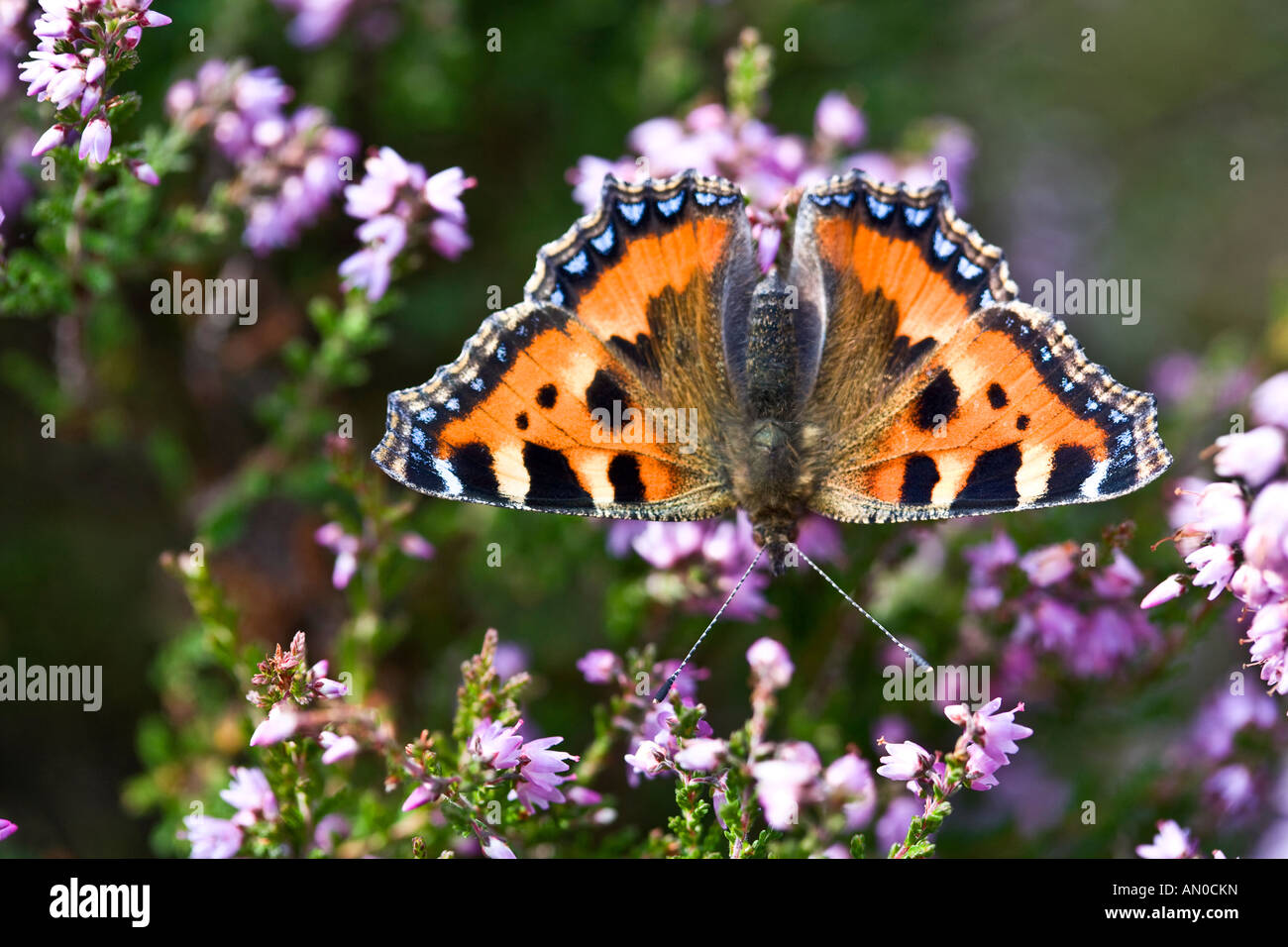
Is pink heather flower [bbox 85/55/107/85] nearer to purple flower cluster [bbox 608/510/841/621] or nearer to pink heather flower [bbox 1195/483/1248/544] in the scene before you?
purple flower cluster [bbox 608/510/841/621]

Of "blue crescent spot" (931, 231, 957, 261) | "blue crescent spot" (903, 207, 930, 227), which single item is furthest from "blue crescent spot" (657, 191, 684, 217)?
"blue crescent spot" (931, 231, 957, 261)

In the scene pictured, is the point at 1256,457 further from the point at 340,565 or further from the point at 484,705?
the point at 340,565

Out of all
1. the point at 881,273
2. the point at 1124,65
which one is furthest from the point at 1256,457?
the point at 1124,65

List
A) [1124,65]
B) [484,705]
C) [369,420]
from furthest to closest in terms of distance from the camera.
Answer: [1124,65]
[369,420]
[484,705]
